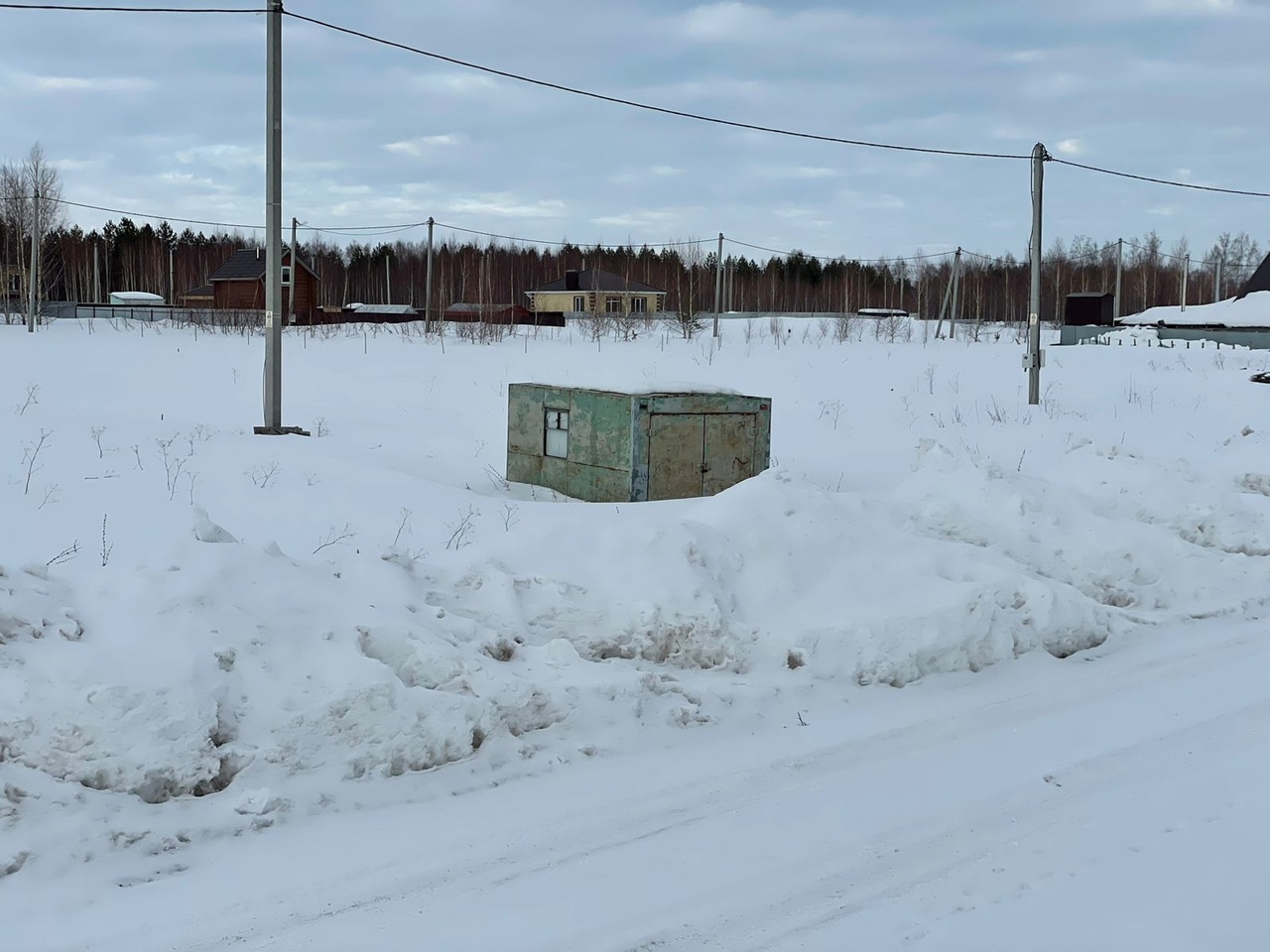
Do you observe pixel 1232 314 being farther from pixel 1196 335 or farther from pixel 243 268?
pixel 243 268

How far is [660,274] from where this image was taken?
97.3 meters

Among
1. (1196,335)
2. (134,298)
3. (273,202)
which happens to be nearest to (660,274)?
(134,298)

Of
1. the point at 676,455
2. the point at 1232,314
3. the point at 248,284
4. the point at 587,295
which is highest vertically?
the point at 587,295

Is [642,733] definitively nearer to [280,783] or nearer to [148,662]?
[280,783]

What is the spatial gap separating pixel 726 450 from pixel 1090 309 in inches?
1576

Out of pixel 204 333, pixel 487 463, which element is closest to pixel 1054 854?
Answer: pixel 487 463

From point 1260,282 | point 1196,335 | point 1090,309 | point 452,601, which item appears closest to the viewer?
point 452,601

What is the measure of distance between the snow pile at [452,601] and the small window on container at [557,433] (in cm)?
45

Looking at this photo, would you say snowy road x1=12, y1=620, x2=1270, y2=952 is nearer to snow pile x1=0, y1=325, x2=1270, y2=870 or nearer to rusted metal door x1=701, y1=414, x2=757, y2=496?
snow pile x1=0, y1=325, x2=1270, y2=870

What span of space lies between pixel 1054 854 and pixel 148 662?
351 cm

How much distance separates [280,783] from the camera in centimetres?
448

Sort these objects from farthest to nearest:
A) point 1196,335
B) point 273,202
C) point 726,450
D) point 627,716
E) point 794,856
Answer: point 1196,335 → point 273,202 → point 726,450 → point 627,716 → point 794,856

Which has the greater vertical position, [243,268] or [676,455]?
[243,268]

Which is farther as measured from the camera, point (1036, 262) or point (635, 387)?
point (1036, 262)
